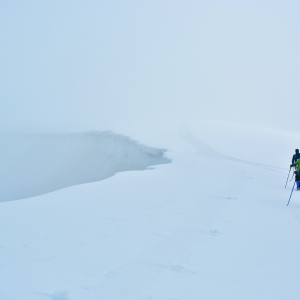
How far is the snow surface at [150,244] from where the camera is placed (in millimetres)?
3953

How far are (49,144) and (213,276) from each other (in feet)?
77.9

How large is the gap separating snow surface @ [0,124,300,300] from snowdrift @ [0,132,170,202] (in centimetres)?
746

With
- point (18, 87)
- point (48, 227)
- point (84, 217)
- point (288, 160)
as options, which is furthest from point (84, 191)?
point (18, 87)

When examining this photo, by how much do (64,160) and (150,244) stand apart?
62.5 feet

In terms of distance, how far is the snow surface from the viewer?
3953 mm

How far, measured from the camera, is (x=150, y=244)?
518cm

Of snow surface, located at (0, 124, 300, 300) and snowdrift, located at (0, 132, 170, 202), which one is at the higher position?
snow surface, located at (0, 124, 300, 300)

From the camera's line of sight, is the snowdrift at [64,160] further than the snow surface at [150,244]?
Yes

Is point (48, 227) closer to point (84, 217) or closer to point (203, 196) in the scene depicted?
point (84, 217)

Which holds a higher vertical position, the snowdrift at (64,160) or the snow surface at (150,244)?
the snow surface at (150,244)

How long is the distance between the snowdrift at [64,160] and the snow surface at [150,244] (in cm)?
746

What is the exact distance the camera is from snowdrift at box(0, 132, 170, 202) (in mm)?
19109

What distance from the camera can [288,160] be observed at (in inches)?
739

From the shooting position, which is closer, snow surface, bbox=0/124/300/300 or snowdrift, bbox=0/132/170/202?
snow surface, bbox=0/124/300/300
